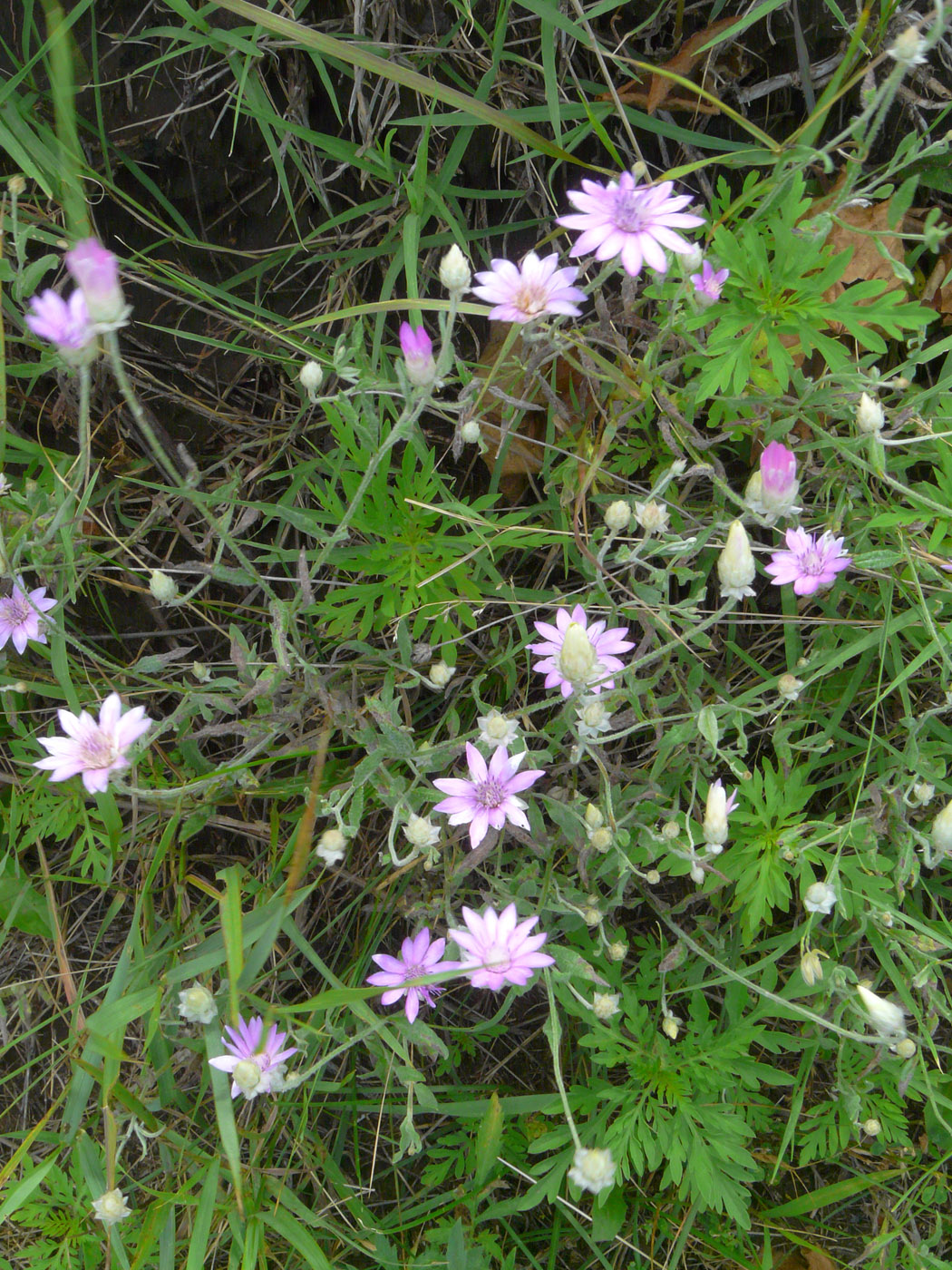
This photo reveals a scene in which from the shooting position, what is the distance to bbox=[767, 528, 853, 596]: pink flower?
1450 millimetres

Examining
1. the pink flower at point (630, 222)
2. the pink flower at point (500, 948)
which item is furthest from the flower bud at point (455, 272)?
the pink flower at point (500, 948)

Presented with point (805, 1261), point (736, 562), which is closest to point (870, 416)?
point (736, 562)

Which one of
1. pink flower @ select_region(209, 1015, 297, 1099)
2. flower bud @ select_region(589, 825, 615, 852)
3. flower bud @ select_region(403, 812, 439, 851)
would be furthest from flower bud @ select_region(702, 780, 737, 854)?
pink flower @ select_region(209, 1015, 297, 1099)

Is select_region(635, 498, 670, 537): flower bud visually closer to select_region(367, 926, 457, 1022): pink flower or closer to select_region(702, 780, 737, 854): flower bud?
select_region(702, 780, 737, 854): flower bud

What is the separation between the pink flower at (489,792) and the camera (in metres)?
1.35

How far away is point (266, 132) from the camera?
1.66m

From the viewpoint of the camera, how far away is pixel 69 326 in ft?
3.51

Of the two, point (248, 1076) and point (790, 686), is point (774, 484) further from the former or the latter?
point (248, 1076)

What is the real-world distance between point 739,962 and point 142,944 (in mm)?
1096

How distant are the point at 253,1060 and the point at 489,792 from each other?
1.63ft

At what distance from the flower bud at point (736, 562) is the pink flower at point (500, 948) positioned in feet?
1.72

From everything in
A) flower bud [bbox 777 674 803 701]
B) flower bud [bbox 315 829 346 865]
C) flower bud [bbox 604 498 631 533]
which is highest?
flower bud [bbox 604 498 631 533]

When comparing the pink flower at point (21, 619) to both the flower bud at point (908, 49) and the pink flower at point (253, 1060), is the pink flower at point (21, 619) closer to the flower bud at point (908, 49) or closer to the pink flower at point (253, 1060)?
the pink flower at point (253, 1060)

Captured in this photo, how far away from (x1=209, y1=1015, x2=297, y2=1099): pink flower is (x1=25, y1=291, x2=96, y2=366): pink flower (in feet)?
2.82
